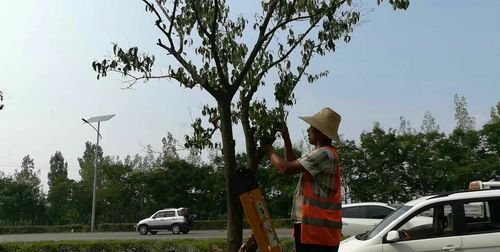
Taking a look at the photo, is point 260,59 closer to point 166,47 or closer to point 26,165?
point 166,47

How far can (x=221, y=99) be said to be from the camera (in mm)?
6395

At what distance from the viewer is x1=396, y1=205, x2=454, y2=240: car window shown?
→ 6656 millimetres

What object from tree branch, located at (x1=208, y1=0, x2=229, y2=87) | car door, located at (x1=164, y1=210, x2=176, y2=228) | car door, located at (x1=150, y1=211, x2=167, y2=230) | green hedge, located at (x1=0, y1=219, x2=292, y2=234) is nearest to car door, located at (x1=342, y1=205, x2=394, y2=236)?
tree branch, located at (x1=208, y1=0, x2=229, y2=87)

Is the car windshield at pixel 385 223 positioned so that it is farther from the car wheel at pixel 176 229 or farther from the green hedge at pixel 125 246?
the car wheel at pixel 176 229

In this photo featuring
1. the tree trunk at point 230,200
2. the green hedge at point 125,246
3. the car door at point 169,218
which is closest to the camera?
the tree trunk at point 230,200

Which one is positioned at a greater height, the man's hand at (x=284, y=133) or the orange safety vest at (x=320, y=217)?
the man's hand at (x=284, y=133)

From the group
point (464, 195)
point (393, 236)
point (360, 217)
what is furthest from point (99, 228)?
point (464, 195)

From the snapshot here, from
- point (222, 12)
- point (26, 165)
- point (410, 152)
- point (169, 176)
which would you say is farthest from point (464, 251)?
point (26, 165)

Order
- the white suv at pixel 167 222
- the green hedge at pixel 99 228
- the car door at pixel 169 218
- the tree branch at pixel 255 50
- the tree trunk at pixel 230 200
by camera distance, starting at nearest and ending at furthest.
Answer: the tree trunk at pixel 230 200
the tree branch at pixel 255 50
the white suv at pixel 167 222
the car door at pixel 169 218
the green hedge at pixel 99 228

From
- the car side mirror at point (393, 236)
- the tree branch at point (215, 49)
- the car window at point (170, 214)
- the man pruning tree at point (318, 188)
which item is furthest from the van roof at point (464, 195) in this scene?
the car window at point (170, 214)

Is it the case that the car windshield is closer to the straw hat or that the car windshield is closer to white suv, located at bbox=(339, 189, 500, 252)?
white suv, located at bbox=(339, 189, 500, 252)

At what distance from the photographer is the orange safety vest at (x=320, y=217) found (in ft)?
11.7

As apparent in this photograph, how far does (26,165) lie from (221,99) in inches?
2238

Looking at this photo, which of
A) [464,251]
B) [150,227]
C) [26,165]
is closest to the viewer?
[464,251]
